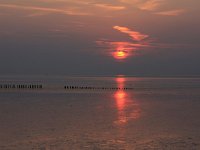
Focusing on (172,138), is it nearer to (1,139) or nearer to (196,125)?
(196,125)

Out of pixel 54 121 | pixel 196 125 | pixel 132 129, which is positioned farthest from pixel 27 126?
pixel 196 125

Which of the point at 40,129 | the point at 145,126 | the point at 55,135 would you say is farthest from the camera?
the point at 145,126

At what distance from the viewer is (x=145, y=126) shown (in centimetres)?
3372

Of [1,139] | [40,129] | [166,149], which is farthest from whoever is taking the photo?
[40,129]

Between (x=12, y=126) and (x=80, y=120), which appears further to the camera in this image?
(x=80, y=120)

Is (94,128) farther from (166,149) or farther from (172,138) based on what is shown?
(166,149)

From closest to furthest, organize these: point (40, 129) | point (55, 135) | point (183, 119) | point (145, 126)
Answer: point (55, 135), point (40, 129), point (145, 126), point (183, 119)

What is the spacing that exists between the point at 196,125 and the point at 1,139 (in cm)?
1750

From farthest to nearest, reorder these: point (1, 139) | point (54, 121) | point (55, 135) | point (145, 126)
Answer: point (54, 121) < point (145, 126) < point (55, 135) < point (1, 139)

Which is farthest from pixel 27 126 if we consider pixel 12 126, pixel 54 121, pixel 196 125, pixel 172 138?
pixel 196 125

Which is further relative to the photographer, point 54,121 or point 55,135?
point 54,121

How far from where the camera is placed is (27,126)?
32.3 meters

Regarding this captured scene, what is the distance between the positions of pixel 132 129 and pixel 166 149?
26.6 feet

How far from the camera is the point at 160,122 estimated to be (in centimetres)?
3672
